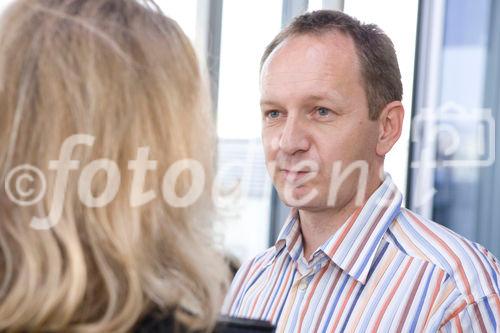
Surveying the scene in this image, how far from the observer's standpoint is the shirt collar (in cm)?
126

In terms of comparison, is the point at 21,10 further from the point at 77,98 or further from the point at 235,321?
the point at 235,321

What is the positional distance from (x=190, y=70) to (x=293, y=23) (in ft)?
2.57

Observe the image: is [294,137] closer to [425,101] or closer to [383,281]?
[383,281]

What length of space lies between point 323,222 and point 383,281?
18cm

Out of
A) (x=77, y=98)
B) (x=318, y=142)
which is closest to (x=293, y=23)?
(x=318, y=142)

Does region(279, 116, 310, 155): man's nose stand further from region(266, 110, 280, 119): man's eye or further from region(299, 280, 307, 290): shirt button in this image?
region(299, 280, 307, 290): shirt button

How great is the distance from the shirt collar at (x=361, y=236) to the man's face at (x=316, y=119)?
0.06 metres

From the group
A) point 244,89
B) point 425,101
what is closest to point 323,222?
point 244,89

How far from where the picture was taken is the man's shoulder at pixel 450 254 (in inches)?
47.2

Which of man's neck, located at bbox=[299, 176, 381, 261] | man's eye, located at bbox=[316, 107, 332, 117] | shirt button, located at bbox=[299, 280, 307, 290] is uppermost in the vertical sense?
man's eye, located at bbox=[316, 107, 332, 117]

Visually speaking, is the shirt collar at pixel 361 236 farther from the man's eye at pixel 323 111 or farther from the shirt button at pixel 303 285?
the man's eye at pixel 323 111

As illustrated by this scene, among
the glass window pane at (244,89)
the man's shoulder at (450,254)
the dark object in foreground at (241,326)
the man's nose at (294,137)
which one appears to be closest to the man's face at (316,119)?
the man's nose at (294,137)

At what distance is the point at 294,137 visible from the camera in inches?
54.9

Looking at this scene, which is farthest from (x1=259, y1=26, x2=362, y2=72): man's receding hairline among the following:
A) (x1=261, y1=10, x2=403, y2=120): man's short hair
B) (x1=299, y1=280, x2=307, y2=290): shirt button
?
(x1=299, y1=280, x2=307, y2=290): shirt button
